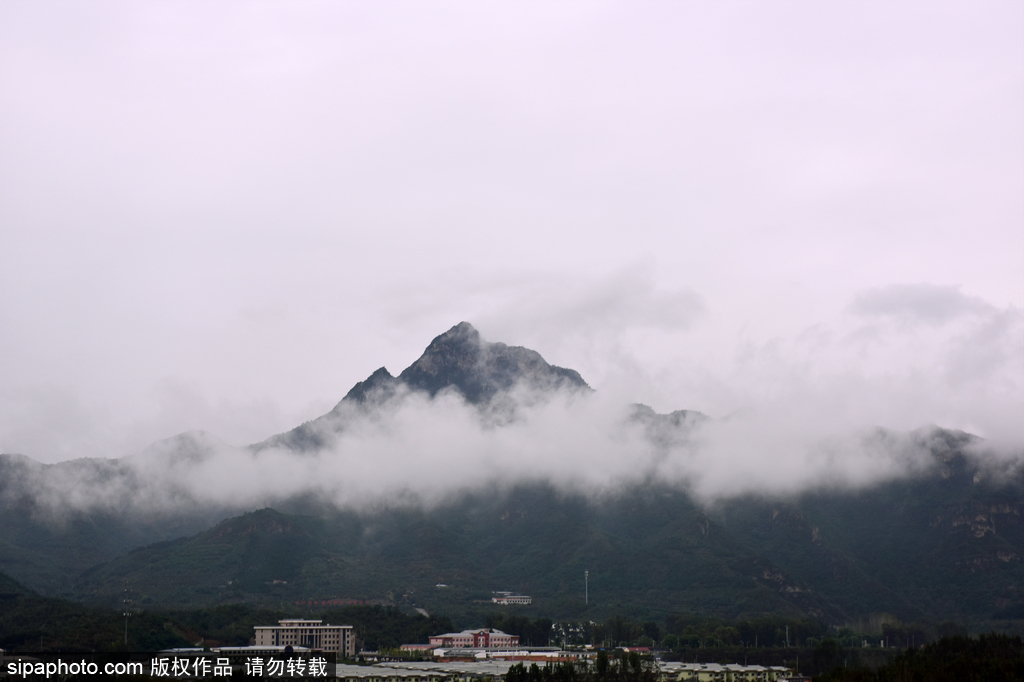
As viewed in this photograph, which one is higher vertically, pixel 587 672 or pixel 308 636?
pixel 308 636

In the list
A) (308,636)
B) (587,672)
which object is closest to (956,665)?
(587,672)

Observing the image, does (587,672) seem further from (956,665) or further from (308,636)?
(308,636)

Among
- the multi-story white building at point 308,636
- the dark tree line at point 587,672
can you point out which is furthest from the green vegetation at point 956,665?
the multi-story white building at point 308,636

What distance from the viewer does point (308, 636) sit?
136m

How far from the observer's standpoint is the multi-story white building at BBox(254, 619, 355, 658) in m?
134

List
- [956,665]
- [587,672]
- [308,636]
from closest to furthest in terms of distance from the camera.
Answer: [956,665] → [587,672] → [308,636]

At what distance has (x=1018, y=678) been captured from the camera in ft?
265

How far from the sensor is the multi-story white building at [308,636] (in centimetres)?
13412

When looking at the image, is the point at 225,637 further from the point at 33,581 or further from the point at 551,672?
the point at 33,581

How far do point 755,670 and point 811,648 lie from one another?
3236cm

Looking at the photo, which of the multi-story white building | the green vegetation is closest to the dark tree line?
the green vegetation

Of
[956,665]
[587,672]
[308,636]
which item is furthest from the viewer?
[308,636]

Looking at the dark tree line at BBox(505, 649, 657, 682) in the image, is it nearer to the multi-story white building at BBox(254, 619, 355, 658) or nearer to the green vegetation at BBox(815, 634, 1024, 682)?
the green vegetation at BBox(815, 634, 1024, 682)

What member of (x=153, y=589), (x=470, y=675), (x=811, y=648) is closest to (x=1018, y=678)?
(x=470, y=675)
